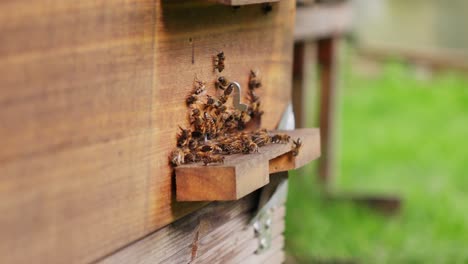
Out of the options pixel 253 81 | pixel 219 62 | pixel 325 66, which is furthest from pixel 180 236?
pixel 325 66

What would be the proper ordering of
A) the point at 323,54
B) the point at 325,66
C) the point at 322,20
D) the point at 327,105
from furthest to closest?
the point at 327,105, the point at 325,66, the point at 323,54, the point at 322,20

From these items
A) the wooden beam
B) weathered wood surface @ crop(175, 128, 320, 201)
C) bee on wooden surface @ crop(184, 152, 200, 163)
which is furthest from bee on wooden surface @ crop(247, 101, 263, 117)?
the wooden beam

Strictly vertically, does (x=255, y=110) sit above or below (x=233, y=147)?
above

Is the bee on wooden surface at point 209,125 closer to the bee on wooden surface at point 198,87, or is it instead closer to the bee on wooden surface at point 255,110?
A: the bee on wooden surface at point 198,87

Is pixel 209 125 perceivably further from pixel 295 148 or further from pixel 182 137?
pixel 295 148

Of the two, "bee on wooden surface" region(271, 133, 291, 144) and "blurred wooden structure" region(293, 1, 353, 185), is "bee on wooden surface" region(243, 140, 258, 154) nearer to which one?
"bee on wooden surface" region(271, 133, 291, 144)

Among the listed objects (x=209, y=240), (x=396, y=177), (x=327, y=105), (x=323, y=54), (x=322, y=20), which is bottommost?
(x=396, y=177)

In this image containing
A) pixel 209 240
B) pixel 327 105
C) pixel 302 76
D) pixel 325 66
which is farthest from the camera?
pixel 327 105

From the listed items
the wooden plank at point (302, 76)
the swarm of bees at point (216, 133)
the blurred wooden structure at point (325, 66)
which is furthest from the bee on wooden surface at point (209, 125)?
the wooden plank at point (302, 76)
